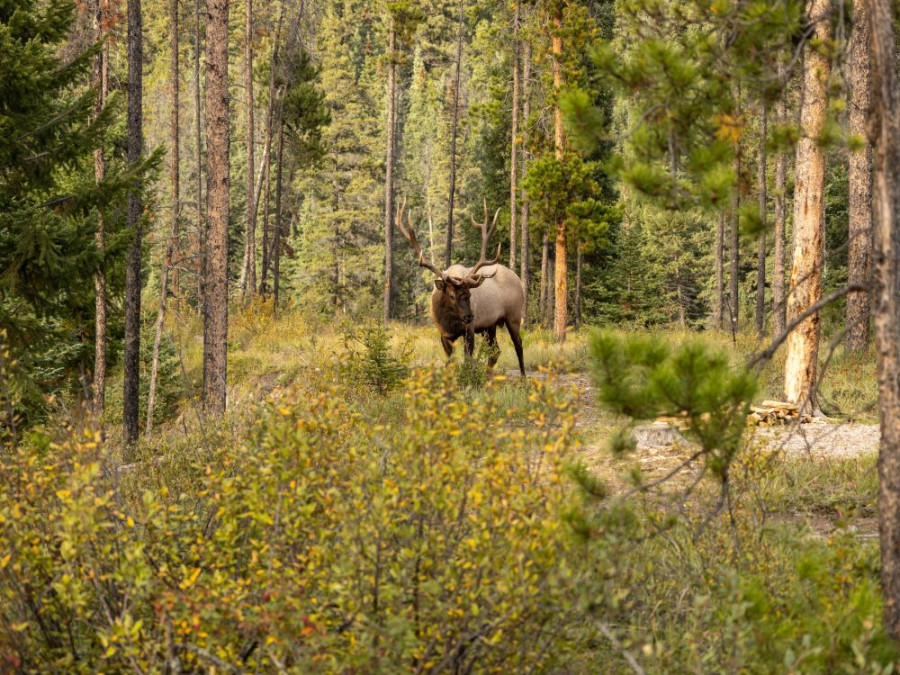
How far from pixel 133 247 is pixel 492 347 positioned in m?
6.09

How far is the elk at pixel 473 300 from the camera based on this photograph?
13523 millimetres

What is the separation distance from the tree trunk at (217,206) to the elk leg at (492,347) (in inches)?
176

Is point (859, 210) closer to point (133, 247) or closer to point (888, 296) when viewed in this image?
point (133, 247)

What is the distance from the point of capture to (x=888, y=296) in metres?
3.80

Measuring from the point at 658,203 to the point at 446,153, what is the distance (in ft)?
151

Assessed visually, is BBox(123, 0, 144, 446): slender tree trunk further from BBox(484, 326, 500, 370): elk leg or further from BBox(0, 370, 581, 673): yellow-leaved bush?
BBox(0, 370, 581, 673): yellow-leaved bush

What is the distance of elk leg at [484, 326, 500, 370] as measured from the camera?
14.4 metres

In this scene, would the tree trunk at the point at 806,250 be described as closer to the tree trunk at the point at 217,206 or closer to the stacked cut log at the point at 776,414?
the stacked cut log at the point at 776,414

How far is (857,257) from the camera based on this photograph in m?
15.7

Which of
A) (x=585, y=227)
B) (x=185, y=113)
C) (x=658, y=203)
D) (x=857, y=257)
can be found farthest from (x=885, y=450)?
(x=185, y=113)

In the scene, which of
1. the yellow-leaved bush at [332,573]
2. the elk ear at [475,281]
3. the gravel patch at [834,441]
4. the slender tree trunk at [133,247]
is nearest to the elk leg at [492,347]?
the elk ear at [475,281]

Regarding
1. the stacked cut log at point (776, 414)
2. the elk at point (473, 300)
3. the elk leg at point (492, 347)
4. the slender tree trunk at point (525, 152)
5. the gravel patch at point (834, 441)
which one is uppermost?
the slender tree trunk at point (525, 152)

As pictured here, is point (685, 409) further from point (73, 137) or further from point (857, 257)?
point (857, 257)

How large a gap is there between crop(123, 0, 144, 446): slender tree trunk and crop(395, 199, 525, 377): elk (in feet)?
13.7
